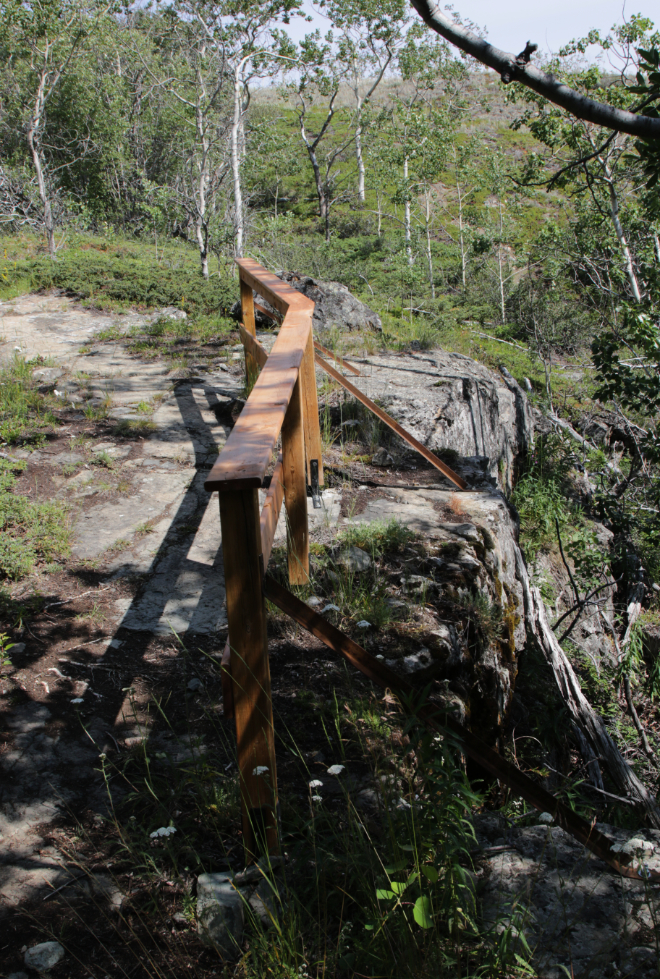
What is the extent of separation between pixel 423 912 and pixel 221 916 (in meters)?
0.57

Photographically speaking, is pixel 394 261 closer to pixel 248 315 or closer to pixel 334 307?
pixel 334 307

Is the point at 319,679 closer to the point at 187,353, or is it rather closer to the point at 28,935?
the point at 28,935

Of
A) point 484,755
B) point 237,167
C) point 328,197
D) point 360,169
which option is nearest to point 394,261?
point 237,167

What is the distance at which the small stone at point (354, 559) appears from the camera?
3.17 metres

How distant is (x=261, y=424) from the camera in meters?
1.67

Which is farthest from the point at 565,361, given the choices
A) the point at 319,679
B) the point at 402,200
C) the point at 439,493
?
the point at 319,679

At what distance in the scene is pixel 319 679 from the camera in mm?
2570

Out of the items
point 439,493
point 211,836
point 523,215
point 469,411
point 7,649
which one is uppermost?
point 523,215

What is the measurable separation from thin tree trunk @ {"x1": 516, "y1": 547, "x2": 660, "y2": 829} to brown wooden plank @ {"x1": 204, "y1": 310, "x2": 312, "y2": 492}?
214 cm

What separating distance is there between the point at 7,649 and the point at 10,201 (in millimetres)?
Answer: 15945

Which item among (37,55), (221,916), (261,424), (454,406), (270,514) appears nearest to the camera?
(221,916)

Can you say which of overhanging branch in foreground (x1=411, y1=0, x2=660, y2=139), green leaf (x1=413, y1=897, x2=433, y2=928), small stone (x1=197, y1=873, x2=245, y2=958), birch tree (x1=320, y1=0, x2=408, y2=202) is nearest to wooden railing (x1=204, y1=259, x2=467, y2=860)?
small stone (x1=197, y1=873, x2=245, y2=958)

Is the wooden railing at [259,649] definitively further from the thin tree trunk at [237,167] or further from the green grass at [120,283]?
the thin tree trunk at [237,167]

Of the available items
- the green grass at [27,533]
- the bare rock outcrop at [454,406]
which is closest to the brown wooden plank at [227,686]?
the green grass at [27,533]
